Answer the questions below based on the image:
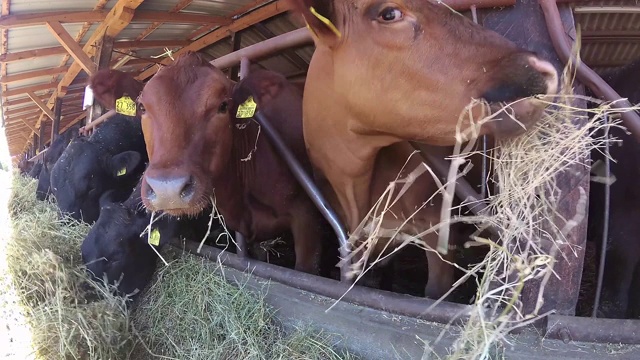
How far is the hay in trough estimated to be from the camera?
8.60ft

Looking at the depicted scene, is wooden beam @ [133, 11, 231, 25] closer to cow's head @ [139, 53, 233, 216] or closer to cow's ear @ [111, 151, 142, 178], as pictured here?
cow's ear @ [111, 151, 142, 178]

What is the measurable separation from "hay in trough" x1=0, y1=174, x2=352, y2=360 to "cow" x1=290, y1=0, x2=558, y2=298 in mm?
1020

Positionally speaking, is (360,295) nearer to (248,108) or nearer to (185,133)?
(185,133)

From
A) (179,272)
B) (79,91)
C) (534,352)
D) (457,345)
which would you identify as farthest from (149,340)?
(79,91)

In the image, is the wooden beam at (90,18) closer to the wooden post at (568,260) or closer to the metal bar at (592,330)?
the wooden post at (568,260)

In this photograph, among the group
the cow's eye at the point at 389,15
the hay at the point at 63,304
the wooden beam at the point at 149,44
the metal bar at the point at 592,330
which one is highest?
the cow's eye at the point at 389,15

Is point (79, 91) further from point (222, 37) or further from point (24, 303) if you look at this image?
point (24, 303)

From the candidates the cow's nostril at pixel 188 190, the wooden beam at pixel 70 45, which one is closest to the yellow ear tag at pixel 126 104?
the cow's nostril at pixel 188 190

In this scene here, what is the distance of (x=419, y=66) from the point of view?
1962 mm

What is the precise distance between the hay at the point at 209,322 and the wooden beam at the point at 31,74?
11.2m

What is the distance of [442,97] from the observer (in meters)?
1.92

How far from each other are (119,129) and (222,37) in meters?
4.23

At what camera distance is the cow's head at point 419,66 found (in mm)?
1784

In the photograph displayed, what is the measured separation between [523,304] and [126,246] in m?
2.54
